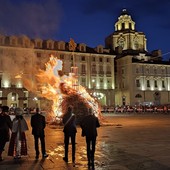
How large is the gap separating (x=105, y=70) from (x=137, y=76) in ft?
27.1

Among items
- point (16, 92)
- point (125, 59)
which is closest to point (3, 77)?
point (16, 92)

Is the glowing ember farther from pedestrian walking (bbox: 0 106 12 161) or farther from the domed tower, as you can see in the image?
the domed tower

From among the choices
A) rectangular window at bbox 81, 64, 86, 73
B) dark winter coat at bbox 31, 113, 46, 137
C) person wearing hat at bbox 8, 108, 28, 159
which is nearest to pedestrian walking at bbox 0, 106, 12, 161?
person wearing hat at bbox 8, 108, 28, 159

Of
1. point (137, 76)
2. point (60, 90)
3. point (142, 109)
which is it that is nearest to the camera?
point (60, 90)

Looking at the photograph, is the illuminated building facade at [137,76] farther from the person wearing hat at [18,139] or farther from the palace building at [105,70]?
the person wearing hat at [18,139]

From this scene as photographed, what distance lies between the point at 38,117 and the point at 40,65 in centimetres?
5520

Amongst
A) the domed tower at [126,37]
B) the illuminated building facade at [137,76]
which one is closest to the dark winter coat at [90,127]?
the illuminated building facade at [137,76]

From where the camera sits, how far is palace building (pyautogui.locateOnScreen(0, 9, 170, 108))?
60500mm

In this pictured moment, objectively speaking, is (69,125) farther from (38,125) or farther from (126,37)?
(126,37)

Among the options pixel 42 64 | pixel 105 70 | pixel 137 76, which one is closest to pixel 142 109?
pixel 137 76

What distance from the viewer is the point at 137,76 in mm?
73000

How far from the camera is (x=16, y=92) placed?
61.0m

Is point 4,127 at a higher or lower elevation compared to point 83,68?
lower

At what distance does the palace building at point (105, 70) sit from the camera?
60500mm
